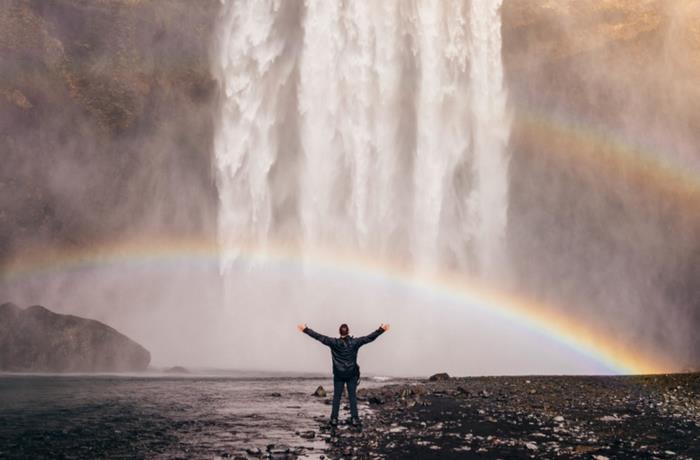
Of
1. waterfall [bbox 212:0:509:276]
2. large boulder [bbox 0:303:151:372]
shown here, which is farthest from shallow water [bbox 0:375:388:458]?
waterfall [bbox 212:0:509:276]

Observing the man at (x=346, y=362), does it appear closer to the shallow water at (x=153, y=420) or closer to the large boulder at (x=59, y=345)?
the shallow water at (x=153, y=420)

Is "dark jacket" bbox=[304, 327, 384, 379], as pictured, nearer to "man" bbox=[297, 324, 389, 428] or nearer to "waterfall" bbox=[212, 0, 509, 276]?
"man" bbox=[297, 324, 389, 428]

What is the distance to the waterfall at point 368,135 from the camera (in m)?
42.3

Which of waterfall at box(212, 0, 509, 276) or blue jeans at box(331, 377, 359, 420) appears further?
waterfall at box(212, 0, 509, 276)

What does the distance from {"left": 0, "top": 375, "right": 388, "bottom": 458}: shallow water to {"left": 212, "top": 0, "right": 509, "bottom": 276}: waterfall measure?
22997 millimetres

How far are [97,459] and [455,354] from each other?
3314cm

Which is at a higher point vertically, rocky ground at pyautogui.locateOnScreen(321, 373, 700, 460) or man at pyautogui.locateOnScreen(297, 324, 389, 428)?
man at pyautogui.locateOnScreen(297, 324, 389, 428)

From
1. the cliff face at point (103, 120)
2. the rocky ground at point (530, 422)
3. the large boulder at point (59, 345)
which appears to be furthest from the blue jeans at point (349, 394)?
the cliff face at point (103, 120)

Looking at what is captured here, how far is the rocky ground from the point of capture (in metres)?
8.86

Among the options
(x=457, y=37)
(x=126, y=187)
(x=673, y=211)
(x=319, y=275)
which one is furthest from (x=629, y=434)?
(x=126, y=187)

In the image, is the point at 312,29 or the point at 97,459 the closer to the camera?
the point at 97,459

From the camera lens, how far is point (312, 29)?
43.5 meters

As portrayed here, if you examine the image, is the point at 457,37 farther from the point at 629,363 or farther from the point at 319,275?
the point at 629,363

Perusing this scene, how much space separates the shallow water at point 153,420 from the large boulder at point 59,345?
40.2 feet
